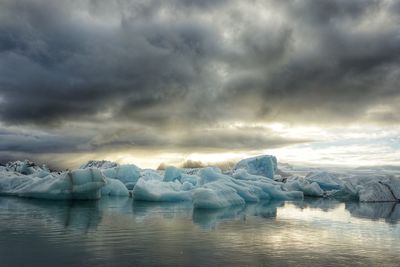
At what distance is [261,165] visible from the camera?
2061 inches

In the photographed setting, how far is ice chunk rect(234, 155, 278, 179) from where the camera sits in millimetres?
51797

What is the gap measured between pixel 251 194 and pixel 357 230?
15885mm

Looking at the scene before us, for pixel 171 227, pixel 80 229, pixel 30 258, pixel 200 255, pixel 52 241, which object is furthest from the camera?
pixel 171 227

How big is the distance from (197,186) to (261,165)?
21545 millimetres

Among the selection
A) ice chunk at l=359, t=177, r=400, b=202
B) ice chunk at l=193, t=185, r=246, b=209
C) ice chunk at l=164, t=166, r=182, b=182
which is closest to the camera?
ice chunk at l=193, t=185, r=246, b=209

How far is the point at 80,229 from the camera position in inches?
516

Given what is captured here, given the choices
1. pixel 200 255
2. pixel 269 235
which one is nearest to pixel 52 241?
pixel 200 255

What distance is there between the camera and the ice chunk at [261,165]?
51797mm

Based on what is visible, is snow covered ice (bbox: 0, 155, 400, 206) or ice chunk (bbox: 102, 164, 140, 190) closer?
snow covered ice (bbox: 0, 155, 400, 206)

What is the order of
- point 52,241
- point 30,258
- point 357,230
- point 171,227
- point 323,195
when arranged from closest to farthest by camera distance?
point 30,258 < point 52,241 < point 171,227 < point 357,230 < point 323,195

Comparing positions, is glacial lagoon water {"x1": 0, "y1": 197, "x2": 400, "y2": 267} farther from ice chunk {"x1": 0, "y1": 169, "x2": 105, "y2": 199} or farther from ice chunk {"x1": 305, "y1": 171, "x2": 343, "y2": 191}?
ice chunk {"x1": 305, "y1": 171, "x2": 343, "y2": 191}

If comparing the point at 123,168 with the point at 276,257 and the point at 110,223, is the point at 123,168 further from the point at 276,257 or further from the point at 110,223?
the point at 276,257

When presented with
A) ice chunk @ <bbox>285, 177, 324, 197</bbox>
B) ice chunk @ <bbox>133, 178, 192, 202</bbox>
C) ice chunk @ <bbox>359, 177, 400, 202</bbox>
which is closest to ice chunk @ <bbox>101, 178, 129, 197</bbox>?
ice chunk @ <bbox>133, 178, 192, 202</bbox>

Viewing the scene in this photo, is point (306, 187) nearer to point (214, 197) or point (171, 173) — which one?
point (171, 173)
